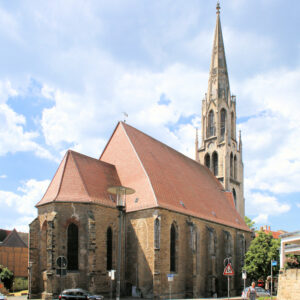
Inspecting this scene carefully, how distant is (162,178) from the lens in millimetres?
31625

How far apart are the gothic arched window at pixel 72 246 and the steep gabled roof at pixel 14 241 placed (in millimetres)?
29169

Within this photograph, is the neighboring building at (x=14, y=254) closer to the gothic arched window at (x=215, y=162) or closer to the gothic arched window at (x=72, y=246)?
the gothic arched window at (x=215, y=162)

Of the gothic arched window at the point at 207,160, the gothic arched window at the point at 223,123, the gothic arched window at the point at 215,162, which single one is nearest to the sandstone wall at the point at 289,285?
the gothic arched window at the point at 215,162

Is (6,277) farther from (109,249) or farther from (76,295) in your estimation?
(76,295)

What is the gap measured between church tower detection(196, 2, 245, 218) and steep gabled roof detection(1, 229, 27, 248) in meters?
25.7

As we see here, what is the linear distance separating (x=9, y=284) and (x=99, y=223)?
63.5 ft

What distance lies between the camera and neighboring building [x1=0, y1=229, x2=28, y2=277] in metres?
50.6

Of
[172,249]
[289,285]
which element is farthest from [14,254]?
[289,285]

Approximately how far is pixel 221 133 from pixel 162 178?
54.3ft

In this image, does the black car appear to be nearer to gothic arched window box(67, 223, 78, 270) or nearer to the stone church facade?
the stone church facade

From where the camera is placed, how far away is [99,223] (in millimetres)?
27016

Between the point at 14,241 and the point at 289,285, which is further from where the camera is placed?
the point at 14,241

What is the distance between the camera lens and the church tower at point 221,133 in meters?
44.7

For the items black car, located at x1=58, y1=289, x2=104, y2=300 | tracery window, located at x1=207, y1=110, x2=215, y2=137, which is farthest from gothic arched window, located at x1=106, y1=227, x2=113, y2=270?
tracery window, located at x1=207, y1=110, x2=215, y2=137
